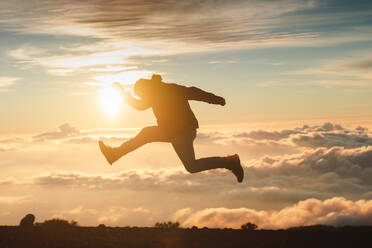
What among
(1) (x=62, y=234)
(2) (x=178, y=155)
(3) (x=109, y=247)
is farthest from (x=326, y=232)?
(1) (x=62, y=234)

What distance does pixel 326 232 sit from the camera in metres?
9.80

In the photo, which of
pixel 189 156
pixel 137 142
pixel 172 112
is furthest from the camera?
pixel 137 142

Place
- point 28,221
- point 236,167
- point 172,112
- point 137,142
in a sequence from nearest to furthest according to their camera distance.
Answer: point 172,112 < point 137,142 < point 236,167 < point 28,221

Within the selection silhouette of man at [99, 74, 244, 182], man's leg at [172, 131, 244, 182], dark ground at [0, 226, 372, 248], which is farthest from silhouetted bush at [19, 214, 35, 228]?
man's leg at [172, 131, 244, 182]

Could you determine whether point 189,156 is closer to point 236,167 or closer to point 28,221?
point 236,167

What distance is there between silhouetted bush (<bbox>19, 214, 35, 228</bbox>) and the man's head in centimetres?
413

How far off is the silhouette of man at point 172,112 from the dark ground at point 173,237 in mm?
1470

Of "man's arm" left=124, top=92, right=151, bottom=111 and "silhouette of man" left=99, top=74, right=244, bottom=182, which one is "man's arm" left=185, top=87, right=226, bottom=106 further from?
"man's arm" left=124, top=92, right=151, bottom=111

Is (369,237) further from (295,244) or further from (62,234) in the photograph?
(62,234)

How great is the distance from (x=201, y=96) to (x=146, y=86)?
114 centimetres

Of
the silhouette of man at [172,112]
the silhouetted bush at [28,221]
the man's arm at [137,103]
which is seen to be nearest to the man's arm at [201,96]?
the silhouette of man at [172,112]

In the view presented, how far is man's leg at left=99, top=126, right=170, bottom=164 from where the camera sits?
30.3ft

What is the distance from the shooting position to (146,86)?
925 cm

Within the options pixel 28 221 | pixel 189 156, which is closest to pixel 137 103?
pixel 189 156
